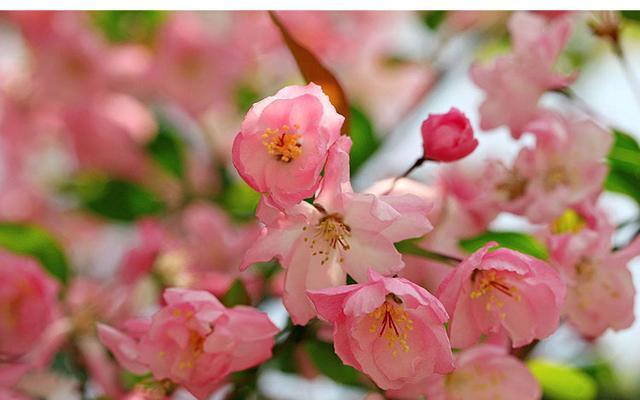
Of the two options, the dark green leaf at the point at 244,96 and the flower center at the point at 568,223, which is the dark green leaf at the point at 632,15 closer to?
the flower center at the point at 568,223

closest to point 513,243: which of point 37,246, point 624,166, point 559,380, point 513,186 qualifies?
point 513,186

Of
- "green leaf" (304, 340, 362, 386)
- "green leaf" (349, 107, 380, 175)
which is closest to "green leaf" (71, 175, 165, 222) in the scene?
"green leaf" (349, 107, 380, 175)

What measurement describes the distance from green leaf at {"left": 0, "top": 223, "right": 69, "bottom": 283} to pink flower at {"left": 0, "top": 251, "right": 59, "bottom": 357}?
0.11 meters

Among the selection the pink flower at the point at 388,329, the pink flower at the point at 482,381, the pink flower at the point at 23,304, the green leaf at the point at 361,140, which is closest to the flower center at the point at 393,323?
the pink flower at the point at 388,329

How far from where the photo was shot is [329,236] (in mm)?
728

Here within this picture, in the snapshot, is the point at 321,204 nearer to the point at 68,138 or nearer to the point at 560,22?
the point at 560,22

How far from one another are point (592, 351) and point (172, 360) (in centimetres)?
Answer: 87

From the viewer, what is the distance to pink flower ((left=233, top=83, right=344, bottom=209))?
0.66 metres

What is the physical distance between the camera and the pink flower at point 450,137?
74 centimetres

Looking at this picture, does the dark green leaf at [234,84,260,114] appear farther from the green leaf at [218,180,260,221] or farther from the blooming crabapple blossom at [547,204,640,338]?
the blooming crabapple blossom at [547,204,640,338]

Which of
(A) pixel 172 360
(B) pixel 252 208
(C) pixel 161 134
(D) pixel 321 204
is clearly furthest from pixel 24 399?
(C) pixel 161 134

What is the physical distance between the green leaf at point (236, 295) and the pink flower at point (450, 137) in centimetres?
21

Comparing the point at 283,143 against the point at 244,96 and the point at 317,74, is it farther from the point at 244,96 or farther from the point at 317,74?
the point at 244,96

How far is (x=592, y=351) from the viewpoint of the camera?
4.73 feet
